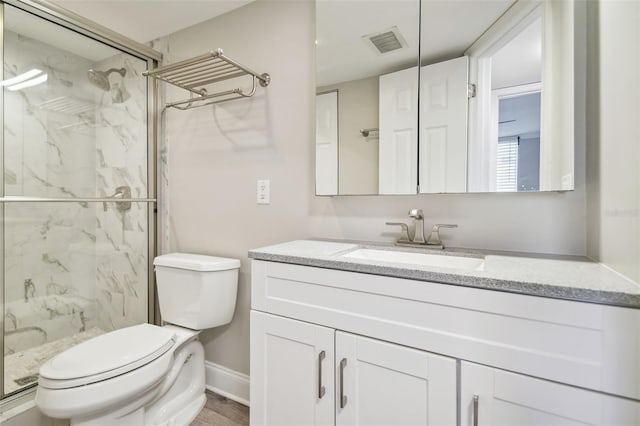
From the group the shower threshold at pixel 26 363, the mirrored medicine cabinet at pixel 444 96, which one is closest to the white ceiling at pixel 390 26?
the mirrored medicine cabinet at pixel 444 96

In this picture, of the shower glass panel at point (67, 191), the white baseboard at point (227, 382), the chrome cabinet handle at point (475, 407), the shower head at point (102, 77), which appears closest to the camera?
the chrome cabinet handle at point (475, 407)

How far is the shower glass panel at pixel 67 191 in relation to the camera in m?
1.57

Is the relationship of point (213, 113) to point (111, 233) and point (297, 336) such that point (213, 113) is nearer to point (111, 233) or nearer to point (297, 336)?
point (111, 233)

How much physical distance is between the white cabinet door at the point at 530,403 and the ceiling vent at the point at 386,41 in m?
1.22

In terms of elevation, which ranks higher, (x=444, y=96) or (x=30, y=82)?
(x=30, y=82)

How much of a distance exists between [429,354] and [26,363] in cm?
200

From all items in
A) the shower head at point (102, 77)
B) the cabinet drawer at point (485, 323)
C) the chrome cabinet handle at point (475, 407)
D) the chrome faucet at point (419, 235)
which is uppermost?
the shower head at point (102, 77)

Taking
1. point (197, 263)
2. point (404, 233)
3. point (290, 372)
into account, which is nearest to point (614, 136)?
point (404, 233)

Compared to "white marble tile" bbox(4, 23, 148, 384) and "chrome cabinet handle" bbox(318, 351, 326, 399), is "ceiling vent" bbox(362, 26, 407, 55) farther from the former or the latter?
"white marble tile" bbox(4, 23, 148, 384)

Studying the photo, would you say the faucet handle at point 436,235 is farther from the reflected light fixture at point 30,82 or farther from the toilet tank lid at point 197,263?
the reflected light fixture at point 30,82

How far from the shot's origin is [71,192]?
185 cm

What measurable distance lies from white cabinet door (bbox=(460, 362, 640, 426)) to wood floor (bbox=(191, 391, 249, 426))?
119 cm

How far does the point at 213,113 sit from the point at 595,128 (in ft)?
5.79

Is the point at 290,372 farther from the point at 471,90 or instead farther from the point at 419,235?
the point at 471,90
